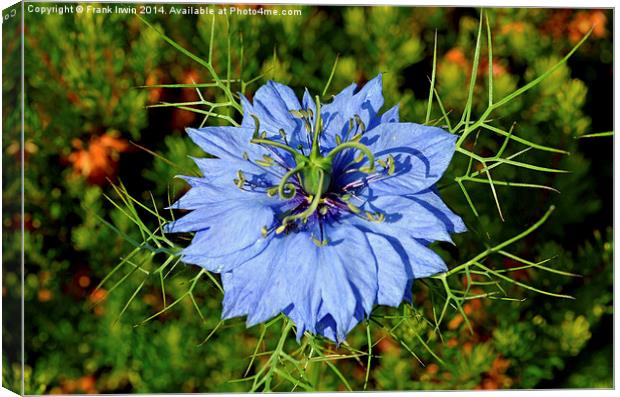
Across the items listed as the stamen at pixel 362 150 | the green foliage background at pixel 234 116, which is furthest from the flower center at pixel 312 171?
the green foliage background at pixel 234 116

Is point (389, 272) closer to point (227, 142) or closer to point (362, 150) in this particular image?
point (362, 150)

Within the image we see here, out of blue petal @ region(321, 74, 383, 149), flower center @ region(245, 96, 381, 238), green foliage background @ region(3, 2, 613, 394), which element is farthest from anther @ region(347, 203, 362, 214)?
green foliage background @ region(3, 2, 613, 394)

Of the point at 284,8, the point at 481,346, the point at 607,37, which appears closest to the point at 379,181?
the point at 284,8

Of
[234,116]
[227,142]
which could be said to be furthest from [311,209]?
[234,116]

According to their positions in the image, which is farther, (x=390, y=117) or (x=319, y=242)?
(x=390, y=117)

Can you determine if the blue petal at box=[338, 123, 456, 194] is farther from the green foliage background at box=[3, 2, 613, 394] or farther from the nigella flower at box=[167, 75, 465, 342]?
the green foliage background at box=[3, 2, 613, 394]

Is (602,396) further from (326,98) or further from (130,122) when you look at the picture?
(130,122)

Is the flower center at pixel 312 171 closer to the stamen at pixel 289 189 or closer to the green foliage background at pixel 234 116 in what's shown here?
the stamen at pixel 289 189
